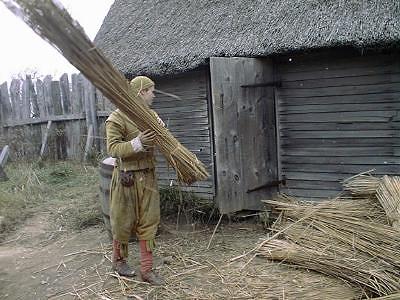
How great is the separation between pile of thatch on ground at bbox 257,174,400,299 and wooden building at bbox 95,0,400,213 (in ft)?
1.52

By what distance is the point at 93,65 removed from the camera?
308 centimetres

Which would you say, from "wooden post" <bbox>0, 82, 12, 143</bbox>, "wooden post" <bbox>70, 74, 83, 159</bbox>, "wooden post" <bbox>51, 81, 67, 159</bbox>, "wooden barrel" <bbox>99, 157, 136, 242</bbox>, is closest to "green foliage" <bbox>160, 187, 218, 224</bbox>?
"wooden barrel" <bbox>99, 157, 136, 242</bbox>

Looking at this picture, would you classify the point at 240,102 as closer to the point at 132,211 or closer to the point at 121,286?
the point at 132,211

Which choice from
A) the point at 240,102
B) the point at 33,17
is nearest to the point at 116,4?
the point at 240,102

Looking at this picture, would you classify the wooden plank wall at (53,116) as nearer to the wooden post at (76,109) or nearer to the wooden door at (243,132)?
the wooden post at (76,109)

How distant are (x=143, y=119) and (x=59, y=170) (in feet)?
19.6

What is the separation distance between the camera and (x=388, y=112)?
15.9 feet

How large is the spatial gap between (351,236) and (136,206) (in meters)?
1.95

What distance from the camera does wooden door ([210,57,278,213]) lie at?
4965 mm

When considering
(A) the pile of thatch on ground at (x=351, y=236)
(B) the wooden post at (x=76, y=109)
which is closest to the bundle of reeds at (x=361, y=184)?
(A) the pile of thatch on ground at (x=351, y=236)

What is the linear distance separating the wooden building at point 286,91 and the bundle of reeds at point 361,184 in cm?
13

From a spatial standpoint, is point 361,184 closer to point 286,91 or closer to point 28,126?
point 286,91

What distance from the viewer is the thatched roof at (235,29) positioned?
4.54 m

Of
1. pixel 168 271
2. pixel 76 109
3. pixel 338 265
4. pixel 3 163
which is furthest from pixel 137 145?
pixel 76 109
